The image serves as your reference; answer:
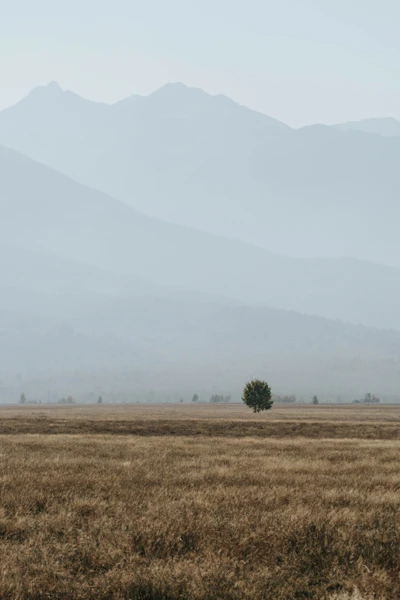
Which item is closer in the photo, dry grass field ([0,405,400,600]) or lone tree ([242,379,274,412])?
dry grass field ([0,405,400,600])

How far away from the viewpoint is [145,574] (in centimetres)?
827

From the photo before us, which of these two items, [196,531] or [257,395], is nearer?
[196,531]

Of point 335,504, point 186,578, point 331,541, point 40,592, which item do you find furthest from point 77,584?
point 335,504

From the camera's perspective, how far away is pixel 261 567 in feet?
28.9

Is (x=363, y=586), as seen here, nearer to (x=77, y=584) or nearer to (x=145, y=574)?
(x=145, y=574)

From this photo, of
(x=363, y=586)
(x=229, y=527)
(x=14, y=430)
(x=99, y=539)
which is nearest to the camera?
(x=363, y=586)

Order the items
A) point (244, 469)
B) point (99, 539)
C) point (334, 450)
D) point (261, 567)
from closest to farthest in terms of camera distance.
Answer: point (261, 567)
point (99, 539)
point (244, 469)
point (334, 450)

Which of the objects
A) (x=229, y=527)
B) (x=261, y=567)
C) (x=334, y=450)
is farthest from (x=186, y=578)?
(x=334, y=450)

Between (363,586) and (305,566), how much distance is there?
1.02 m

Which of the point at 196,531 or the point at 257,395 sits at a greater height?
the point at 257,395

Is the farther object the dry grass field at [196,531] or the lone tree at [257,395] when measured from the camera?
the lone tree at [257,395]

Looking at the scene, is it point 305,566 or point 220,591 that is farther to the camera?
point 305,566

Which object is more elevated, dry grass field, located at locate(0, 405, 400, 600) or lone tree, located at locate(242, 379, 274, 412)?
lone tree, located at locate(242, 379, 274, 412)

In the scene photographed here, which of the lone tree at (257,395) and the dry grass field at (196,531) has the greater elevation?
the lone tree at (257,395)
